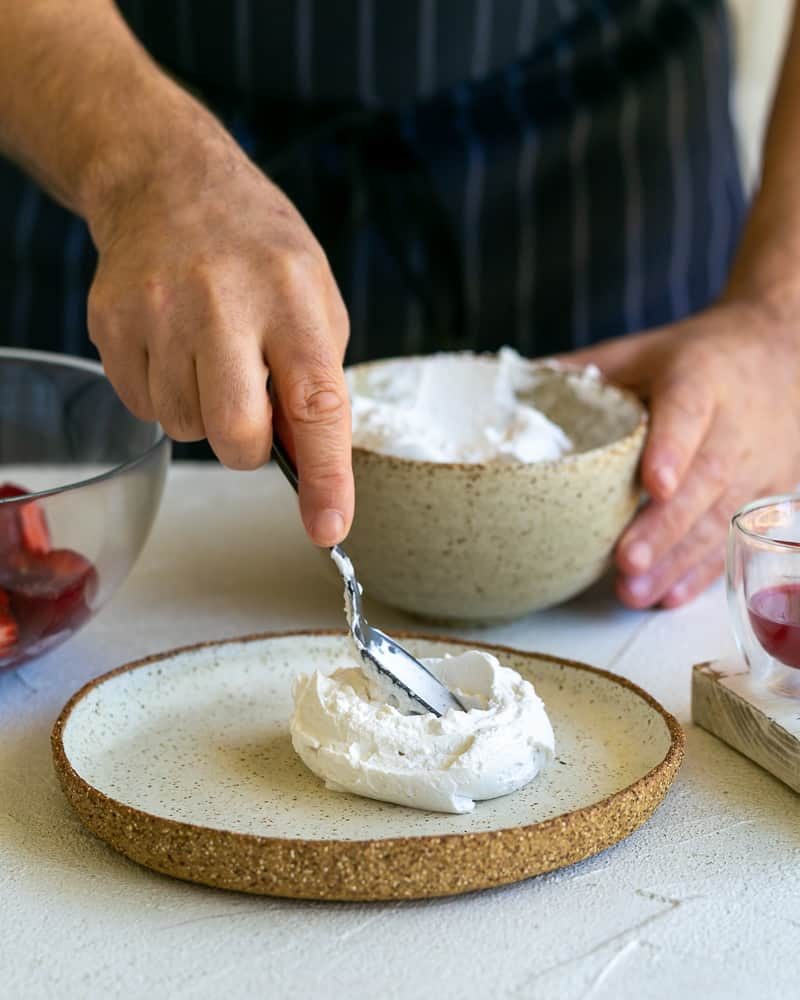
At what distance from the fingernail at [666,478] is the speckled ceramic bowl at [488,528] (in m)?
0.02

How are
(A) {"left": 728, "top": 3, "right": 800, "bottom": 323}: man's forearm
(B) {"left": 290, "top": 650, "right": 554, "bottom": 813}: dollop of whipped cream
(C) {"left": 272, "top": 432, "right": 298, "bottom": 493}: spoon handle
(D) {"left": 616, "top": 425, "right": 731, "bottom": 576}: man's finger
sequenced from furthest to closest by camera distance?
(A) {"left": 728, "top": 3, "right": 800, "bottom": 323}: man's forearm, (D) {"left": 616, "top": 425, "right": 731, "bottom": 576}: man's finger, (C) {"left": 272, "top": 432, "right": 298, "bottom": 493}: spoon handle, (B) {"left": 290, "top": 650, "right": 554, "bottom": 813}: dollop of whipped cream

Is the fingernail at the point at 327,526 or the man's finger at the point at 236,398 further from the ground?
the man's finger at the point at 236,398

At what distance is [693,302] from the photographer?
174 centimetres

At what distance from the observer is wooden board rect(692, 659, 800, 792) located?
31.6 inches

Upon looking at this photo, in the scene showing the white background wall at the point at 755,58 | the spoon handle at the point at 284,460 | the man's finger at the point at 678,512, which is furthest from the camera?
the white background wall at the point at 755,58

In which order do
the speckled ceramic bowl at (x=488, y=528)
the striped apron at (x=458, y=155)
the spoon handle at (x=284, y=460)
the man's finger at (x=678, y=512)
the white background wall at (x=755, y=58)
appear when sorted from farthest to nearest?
the white background wall at (x=755, y=58), the striped apron at (x=458, y=155), the man's finger at (x=678, y=512), the speckled ceramic bowl at (x=488, y=528), the spoon handle at (x=284, y=460)

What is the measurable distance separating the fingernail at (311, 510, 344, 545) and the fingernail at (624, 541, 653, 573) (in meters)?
0.33

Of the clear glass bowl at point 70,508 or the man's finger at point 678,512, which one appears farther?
the man's finger at point 678,512

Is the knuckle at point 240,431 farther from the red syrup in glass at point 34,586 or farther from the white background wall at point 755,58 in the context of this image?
the white background wall at point 755,58

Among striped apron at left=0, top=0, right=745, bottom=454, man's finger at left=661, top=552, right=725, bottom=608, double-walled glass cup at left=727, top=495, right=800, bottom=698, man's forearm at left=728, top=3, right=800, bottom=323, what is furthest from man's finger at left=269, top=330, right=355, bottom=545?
striped apron at left=0, top=0, right=745, bottom=454

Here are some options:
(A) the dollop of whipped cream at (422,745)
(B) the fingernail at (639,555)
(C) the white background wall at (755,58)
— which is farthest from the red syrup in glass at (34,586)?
(C) the white background wall at (755,58)

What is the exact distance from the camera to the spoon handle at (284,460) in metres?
0.84

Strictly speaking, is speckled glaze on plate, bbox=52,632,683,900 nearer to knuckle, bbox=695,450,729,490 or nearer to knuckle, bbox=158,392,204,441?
knuckle, bbox=158,392,204,441

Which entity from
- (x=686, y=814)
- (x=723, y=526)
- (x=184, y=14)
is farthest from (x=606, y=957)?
(x=184, y=14)
